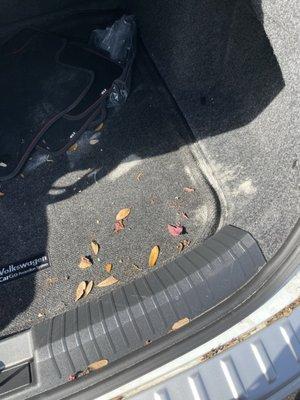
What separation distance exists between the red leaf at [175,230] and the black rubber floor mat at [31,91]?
1.93ft

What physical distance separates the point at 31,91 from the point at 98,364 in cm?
112

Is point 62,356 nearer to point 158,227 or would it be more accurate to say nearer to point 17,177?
point 158,227

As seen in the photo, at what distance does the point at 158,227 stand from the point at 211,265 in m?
0.43

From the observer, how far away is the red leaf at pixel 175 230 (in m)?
1.69

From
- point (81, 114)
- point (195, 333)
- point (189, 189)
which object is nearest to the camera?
point (195, 333)

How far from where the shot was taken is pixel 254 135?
→ 156cm

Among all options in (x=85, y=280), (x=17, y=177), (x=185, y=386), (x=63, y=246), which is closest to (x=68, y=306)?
(x=85, y=280)

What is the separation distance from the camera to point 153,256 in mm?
1672

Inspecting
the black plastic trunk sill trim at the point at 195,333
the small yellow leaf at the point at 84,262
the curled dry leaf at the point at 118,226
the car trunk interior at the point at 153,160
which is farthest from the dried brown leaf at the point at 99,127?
the black plastic trunk sill trim at the point at 195,333

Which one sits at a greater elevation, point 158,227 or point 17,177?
point 17,177

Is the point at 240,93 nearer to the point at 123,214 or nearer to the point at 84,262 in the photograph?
the point at 123,214

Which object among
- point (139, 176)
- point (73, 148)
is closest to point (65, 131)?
point (73, 148)

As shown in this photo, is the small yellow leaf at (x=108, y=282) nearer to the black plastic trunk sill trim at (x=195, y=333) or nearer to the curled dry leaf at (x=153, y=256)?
the curled dry leaf at (x=153, y=256)

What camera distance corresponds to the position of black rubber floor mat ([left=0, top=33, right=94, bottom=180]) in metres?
1.88
